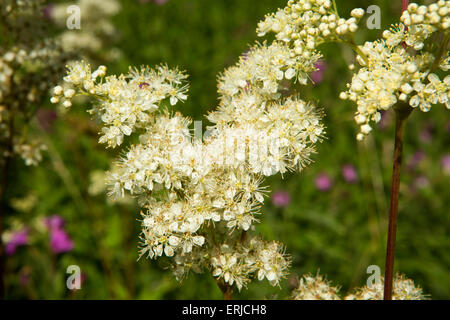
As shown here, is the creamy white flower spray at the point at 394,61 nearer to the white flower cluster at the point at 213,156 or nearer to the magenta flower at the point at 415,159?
the white flower cluster at the point at 213,156

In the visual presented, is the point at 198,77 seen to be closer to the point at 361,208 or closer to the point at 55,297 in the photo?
the point at 361,208

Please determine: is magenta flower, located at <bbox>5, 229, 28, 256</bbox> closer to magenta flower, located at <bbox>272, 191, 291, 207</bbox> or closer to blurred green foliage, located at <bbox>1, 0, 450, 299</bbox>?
blurred green foliage, located at <bbox>1, 0, 450, 299</bbox>

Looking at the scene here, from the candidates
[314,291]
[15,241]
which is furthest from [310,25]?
[15,241]

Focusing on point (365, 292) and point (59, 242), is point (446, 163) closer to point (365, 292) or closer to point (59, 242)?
point (365, 292)

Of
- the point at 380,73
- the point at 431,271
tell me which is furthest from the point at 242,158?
the point at 431,271

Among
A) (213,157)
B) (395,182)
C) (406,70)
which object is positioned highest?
(406,70)

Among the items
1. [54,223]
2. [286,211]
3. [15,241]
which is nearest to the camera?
[15,241]
